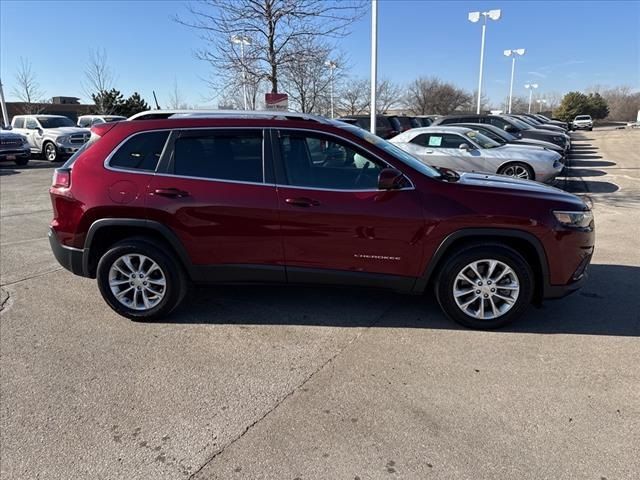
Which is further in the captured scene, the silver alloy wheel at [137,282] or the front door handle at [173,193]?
the silver alloy wheel at [137,282]

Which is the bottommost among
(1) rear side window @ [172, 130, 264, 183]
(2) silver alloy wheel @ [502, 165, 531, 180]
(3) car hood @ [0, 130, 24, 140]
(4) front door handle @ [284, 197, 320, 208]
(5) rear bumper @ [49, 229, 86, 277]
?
(5) rear bumper @ [49, 229, 86, 277]

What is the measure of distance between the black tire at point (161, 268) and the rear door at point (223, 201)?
237 mm

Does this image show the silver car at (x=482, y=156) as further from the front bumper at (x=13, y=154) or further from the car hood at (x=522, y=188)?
the front bumper at (x=13, y=154)

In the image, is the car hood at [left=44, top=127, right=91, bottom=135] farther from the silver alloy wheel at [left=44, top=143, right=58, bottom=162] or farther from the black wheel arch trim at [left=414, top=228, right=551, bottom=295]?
the black wheel arch trim at [left=414, top=228, right=551, bottom=295]

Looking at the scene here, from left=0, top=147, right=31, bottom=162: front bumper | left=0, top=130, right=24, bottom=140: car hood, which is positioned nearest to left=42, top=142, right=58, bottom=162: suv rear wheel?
left=0, top=147, right=31, bottom=162: front bumper

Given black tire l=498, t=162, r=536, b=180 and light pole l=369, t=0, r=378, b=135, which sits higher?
light pole l=369, t=0, r=378, b=135

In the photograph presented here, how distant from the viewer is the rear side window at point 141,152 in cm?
399

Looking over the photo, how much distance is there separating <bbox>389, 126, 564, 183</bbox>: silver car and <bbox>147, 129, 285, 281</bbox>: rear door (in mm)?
7027

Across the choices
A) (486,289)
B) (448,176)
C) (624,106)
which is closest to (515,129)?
(448,176)

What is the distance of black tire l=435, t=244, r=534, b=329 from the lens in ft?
12.3

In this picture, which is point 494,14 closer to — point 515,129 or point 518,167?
point 515,129

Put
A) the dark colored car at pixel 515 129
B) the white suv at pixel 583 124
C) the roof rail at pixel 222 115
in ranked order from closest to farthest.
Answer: the roof rail at pixel 222 115, the dark colored car at pixel 515 129, the white suv at pixel 583 124

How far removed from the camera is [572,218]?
12.2ft

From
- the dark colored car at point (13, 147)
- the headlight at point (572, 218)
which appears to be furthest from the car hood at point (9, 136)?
the headlight at point (572, 218)
